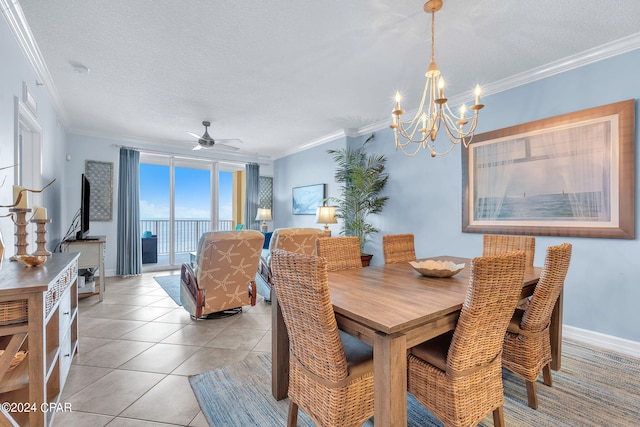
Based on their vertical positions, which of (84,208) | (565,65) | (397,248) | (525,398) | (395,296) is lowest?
(525,398)

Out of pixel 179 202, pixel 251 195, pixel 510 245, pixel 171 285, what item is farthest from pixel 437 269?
pixel 179 202

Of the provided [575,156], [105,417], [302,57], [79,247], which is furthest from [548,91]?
[79,247]

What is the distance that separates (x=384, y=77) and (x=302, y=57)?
92 cm

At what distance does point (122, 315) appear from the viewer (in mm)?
3314

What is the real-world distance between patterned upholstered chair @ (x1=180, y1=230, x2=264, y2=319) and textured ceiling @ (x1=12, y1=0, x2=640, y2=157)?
164 cm

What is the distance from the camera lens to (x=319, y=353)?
1.30 metres

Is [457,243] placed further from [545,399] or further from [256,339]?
[256,339]

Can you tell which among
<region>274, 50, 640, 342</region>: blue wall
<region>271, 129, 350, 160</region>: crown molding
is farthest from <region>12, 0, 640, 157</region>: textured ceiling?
<region>271, 129, 350, 160</region>: crown molding

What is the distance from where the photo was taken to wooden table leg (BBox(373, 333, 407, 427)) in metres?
1.13

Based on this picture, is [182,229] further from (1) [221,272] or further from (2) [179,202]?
(1) [221,272]

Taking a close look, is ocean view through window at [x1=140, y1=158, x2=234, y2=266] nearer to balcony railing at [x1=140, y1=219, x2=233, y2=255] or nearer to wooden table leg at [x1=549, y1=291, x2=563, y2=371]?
balcony railing at [x1=140, y1=219, x2=233, y2=255]

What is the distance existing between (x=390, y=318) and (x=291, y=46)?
2304mm

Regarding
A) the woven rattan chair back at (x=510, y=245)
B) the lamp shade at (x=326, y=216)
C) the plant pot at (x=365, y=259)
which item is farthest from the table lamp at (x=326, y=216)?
the woven rattan chair back at (x=510, y=245)

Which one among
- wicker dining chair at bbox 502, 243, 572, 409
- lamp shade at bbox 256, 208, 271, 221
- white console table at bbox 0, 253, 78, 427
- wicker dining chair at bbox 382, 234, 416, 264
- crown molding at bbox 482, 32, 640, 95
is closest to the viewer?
white console table at bbox 0, 253, 78, 427
